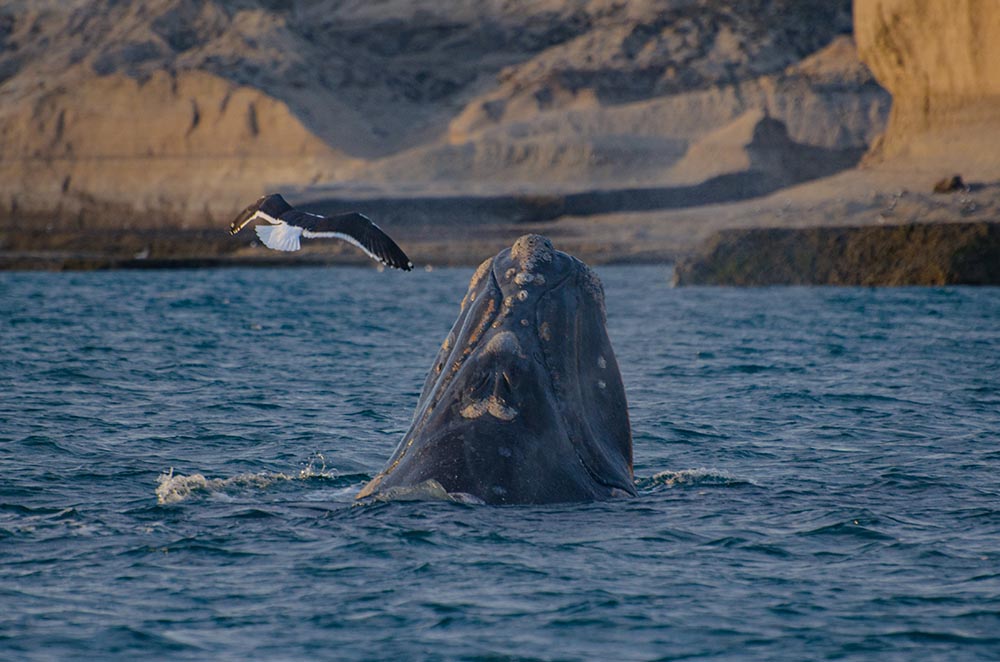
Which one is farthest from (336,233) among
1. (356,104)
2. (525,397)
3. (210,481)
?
(356,104)

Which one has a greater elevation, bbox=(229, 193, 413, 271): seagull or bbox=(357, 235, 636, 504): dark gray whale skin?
bbox=(229, 193, 413, 271): seagull

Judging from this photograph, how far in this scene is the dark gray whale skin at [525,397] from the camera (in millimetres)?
9047

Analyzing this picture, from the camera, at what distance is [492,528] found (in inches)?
364

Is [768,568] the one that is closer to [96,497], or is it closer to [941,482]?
[941,482]

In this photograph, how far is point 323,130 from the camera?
106 metres

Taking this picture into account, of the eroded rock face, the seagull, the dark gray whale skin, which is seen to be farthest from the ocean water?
the eroded rock face

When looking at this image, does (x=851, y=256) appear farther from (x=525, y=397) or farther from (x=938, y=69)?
(x=525, y=397)

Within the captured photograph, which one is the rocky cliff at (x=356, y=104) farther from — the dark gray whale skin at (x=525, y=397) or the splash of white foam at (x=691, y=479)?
the dark gray whale skin at (x=525, y=397)

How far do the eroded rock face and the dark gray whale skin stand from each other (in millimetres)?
43589

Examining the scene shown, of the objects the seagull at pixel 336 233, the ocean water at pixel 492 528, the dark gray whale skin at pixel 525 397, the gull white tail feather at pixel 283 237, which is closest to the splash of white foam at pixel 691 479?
the ocean water at pixel 492 528

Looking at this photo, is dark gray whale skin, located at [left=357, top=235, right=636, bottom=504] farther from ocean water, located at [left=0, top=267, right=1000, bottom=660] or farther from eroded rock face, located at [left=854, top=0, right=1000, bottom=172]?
eroded rock face, located at [left=854, top=0, right=1000, bottom=172]

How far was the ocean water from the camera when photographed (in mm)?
7996

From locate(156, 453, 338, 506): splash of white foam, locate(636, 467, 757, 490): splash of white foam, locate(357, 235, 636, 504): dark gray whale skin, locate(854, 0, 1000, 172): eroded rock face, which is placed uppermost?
locate(854, 0, 1000, 172): eroded rock face

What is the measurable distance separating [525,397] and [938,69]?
4950cm
